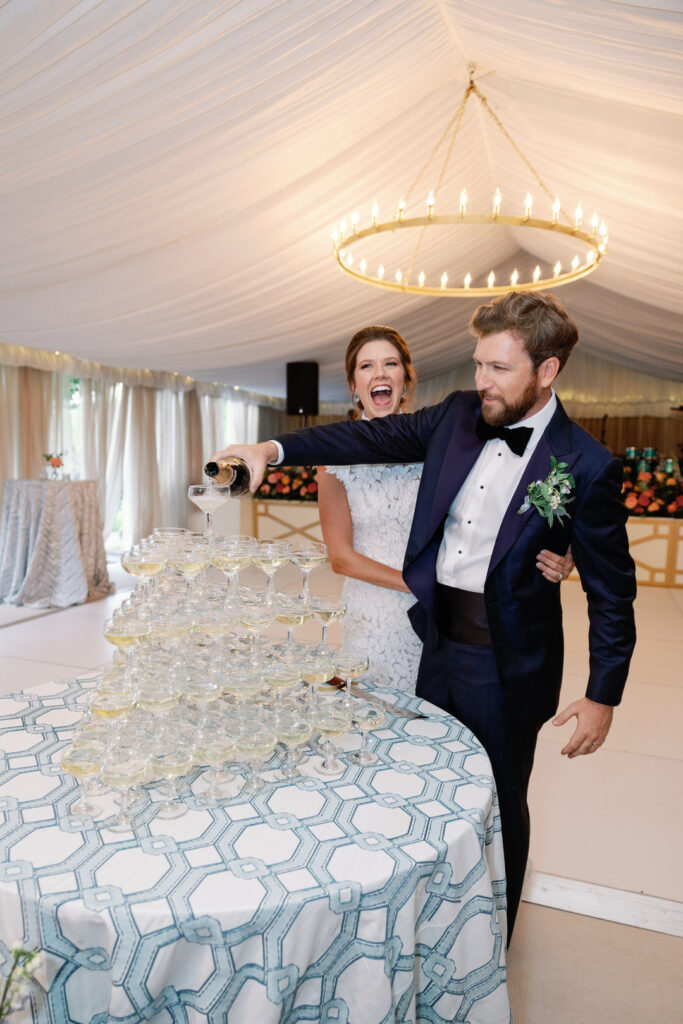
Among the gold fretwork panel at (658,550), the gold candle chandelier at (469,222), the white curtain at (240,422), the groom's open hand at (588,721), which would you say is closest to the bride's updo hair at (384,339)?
the groom's open hand at (588,721)

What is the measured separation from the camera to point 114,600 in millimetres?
6555

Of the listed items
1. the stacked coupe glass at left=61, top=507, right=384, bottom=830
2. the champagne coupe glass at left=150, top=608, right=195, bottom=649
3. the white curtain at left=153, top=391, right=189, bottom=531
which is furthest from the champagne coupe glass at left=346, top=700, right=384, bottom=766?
the white curtain at left=153, top=391, right=189, bottom=531

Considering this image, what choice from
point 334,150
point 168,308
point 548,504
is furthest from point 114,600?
point 548,504

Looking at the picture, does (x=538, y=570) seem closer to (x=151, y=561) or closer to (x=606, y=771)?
(x=151, y=561)

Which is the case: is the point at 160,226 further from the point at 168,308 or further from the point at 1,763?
the point at 1,763

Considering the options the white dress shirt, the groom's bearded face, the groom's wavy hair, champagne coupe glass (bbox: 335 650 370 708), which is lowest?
champagne coupe glass (bbox: 335 650 370 708)

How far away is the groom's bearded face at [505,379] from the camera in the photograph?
1618 millimetres

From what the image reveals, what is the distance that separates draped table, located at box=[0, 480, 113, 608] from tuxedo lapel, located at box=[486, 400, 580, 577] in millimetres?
5607

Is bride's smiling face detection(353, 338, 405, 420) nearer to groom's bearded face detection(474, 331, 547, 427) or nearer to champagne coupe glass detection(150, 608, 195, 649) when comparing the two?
groom's bearded face detection(474, 331, 547, 427)

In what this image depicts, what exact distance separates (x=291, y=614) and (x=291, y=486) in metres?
8.03

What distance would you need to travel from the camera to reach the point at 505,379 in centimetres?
165

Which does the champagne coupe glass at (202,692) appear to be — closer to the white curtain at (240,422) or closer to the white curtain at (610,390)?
the white curtain at (240,422)

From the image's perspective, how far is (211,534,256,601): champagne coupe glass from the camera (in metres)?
1.54

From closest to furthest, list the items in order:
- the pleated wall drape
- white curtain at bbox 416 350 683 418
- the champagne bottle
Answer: the champagne bottle → the pleated wall drape → white curtain at bbox 416 350 683 418
